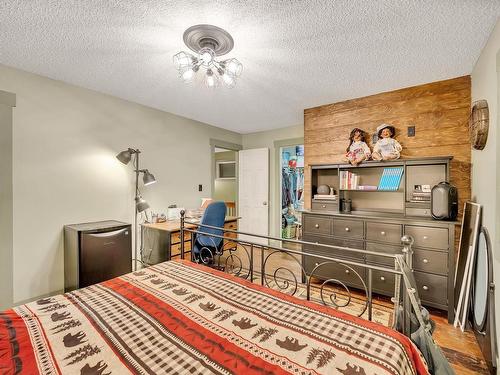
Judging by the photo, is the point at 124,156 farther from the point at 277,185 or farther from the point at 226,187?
the point at 226,187

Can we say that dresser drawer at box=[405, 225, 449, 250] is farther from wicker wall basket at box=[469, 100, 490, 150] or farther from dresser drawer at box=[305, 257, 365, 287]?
wicker wall basket at box=[469, 100, 490, 150]

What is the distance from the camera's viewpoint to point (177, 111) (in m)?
3.66

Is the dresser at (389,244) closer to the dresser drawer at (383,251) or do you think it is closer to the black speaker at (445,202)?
the dresser drawer at (383,251)

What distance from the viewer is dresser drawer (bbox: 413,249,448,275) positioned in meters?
2.28

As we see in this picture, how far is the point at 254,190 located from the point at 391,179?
265 cm

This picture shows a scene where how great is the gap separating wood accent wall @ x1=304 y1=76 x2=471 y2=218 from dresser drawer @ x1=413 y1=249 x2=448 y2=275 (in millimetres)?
577

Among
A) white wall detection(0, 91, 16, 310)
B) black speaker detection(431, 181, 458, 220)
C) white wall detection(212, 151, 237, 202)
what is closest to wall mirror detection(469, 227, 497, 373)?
black speaker detection(431, 181, 458, 220)

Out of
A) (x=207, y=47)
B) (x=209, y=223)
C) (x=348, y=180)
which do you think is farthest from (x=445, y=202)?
(x=207, y=47)

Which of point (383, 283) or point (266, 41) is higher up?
point (266, 41)

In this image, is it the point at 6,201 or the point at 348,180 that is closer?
the point at 6,201

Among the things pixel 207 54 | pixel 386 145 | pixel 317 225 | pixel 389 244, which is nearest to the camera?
pixel 207 54

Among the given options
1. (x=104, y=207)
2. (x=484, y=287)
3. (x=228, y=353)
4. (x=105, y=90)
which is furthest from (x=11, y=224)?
(x=484, y=287)

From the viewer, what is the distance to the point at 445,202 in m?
2.31

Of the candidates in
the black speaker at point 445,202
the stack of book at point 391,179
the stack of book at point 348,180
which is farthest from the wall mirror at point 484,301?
the stack of book at point 348,180
